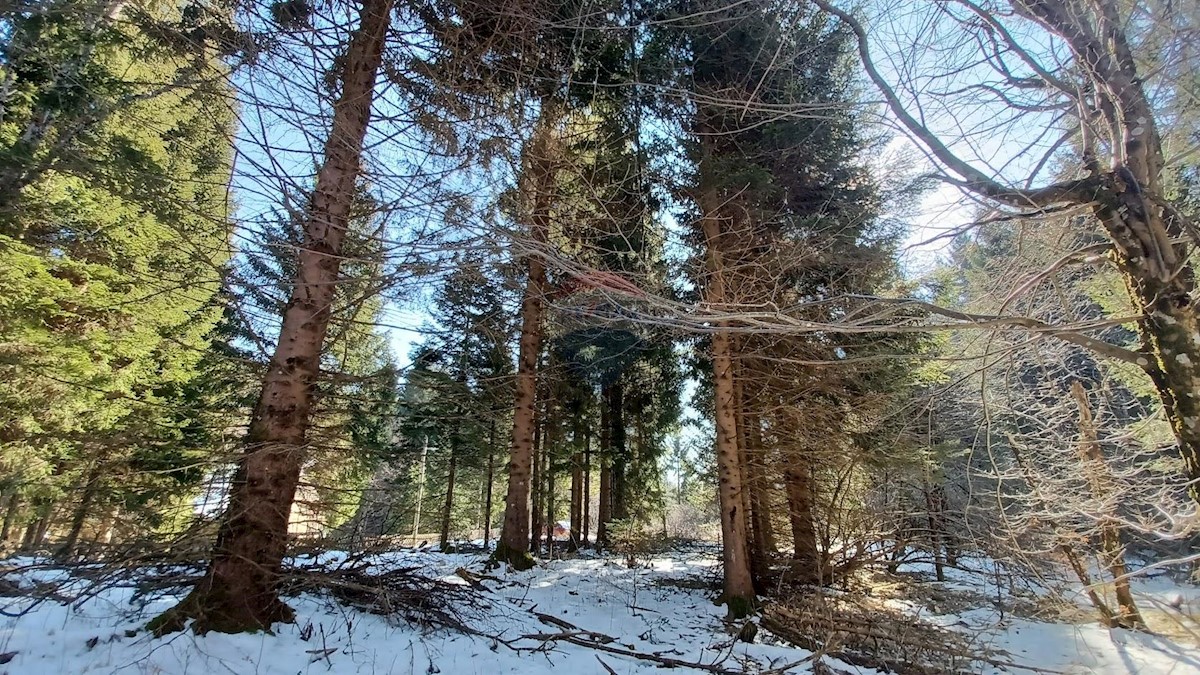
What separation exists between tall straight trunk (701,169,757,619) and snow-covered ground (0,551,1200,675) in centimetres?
38

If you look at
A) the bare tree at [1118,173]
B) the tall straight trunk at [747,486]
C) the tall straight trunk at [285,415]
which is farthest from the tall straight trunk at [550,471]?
the bare tree at [1118,173]

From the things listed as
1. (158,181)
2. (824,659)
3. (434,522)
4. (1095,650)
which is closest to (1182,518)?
(824,659)

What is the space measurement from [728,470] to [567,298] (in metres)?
3.96

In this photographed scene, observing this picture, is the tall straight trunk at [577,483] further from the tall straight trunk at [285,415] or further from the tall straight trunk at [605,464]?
the tall straight trunk at [285,415]

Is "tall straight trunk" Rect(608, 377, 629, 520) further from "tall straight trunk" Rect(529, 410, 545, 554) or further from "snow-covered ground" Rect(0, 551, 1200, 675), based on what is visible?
"snow-covered ground" Rect(0, 551, 1200, 675)

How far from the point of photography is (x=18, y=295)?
7266 millimetres

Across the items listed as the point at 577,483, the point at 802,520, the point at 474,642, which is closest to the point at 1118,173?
Answer: the point at 474,642

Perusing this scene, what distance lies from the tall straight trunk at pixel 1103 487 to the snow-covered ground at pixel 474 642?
534 mm

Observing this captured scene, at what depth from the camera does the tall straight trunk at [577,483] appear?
14.4 m

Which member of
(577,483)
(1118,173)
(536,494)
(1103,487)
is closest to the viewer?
(1118,173)

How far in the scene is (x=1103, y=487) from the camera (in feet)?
17.5

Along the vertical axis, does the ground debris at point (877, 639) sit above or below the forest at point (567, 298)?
below

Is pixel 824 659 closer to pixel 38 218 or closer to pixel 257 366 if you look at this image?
pixel 257 366

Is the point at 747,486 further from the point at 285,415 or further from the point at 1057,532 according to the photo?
the point at 285,415
